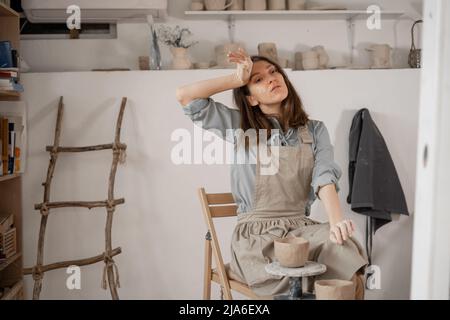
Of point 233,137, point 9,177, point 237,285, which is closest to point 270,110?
point 233,137

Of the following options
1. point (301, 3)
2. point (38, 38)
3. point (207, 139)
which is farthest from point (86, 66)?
point (301, 3)

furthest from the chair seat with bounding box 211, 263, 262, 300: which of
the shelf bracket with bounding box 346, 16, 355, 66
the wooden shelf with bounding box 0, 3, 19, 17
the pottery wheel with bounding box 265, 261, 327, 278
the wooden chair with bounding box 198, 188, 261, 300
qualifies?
the wooden shelf with bounding box 0, 3, 19, 17

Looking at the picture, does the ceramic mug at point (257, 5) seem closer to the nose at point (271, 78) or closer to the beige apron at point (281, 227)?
the nose at point (271, 78)

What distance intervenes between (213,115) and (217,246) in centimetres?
42

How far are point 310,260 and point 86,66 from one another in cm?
128

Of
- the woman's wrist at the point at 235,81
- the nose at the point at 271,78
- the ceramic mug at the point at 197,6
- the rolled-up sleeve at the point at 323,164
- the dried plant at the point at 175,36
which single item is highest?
the ceramic mug at the point at 197,6

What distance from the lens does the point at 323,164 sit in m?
1.71

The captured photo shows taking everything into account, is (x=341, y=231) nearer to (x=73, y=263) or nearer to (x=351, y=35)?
(x=351, y=35)

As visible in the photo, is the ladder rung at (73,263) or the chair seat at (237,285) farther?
the ladder rung at (73,263)

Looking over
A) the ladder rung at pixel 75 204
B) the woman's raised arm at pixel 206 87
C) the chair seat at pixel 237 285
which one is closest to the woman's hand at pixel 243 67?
the woman's raised arm at pixel 206 87

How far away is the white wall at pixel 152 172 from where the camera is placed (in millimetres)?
2330

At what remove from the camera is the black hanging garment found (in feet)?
7.63

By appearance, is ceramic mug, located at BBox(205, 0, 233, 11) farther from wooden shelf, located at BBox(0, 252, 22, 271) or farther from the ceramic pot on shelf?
wooden shelf, located at BBox(0, 252, 22, 271)
